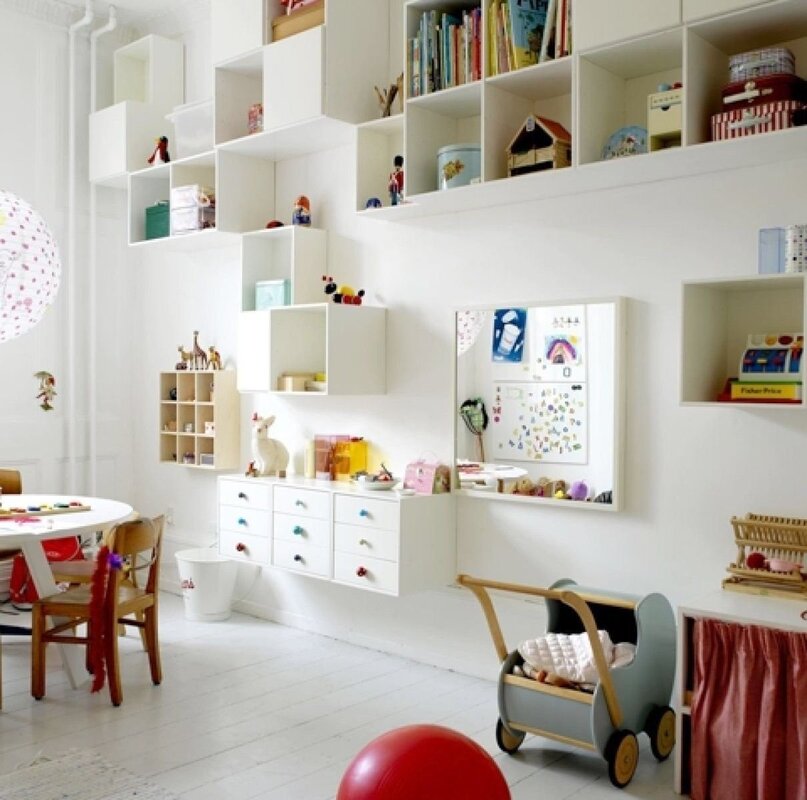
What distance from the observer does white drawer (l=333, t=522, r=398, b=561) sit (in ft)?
12.4

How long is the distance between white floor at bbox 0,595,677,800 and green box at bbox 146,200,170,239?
2.13 metres

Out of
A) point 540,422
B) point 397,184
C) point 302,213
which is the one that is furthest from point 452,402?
point 302,213

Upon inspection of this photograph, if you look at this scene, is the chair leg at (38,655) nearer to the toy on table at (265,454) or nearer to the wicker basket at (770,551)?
the toy on table at (265,454)

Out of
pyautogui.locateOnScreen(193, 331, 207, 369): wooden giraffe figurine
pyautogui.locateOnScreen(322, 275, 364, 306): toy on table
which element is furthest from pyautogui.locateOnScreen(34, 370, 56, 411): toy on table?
pyautogui.locateOnScreen(322, 275, 364, 306): toy on table

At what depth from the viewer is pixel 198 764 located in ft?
9.98

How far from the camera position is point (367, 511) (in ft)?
12.7

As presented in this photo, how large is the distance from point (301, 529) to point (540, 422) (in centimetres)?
120

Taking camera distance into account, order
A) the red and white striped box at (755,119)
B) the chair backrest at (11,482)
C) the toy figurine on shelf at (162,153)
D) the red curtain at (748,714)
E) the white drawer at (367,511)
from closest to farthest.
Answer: the red curtain at (748,714) < the red and white striped box at (755,119) < the white drawer at (367,511) < the chair backrest at (11,482) < the toy figurine on shelf at (162,153)

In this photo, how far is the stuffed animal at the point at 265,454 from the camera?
177 inches

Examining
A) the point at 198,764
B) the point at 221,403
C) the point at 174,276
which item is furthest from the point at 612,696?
the point at 174,276

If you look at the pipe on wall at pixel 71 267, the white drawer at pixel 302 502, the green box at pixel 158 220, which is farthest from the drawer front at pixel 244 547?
the green box at pixel 158 220

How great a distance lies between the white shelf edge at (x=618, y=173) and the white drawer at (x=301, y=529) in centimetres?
135

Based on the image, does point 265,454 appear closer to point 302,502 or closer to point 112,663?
point 302,502

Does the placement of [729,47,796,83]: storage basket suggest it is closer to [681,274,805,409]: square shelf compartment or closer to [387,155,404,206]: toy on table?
[681,274,805,409]: square shelf compartment
